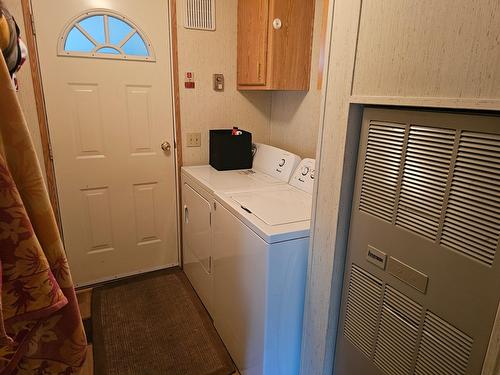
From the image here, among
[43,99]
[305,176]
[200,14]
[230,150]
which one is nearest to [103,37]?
[43,99]

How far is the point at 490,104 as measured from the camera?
0.70m

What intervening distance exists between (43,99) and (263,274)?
1852 millimetres

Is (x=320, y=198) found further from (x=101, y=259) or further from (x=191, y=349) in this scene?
(x=101, y=259)

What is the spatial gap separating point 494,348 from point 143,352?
177cm

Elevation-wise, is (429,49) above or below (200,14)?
below

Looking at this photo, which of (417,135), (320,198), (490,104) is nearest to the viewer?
(490,104)

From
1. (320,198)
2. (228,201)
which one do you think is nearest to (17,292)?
(320,198)

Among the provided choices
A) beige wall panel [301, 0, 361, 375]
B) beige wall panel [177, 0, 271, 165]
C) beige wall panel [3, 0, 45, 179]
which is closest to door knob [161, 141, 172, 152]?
beige wall panel [177, 0, 271, 165]

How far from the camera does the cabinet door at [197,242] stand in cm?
207

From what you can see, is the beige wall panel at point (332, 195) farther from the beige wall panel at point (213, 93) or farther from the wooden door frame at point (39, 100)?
the wooden door frame at point (39, 100)

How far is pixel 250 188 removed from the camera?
1967mm

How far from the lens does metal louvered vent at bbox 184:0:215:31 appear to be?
232 cm

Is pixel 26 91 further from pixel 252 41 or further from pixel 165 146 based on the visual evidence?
pixel 252 41

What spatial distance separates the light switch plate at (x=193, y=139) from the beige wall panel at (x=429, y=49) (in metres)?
1.72
